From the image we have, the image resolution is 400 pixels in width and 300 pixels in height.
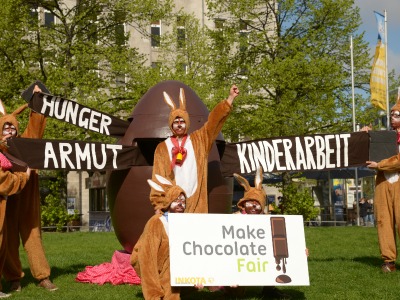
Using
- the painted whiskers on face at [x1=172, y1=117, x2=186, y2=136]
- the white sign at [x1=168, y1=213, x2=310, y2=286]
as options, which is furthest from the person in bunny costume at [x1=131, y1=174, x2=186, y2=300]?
the painted whiskers on face at [x1=172, y1=117, x2=186, y2=136]

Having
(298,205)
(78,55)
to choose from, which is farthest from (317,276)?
(78,55)

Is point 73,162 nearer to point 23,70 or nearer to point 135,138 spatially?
point 135,138

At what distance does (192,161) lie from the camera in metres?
7.50

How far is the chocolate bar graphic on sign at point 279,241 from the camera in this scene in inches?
265

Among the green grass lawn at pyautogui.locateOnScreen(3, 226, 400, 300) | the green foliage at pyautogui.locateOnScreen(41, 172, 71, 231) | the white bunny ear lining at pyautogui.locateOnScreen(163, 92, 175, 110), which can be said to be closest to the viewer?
the white bunny ear lining at pyautogui.locateOnScreen(163, 92, 175, 110)

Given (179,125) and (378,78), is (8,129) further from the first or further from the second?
(378,78)

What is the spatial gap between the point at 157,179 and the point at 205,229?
73 centimetres

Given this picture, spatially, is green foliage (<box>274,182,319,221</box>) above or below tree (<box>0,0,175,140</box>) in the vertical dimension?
below

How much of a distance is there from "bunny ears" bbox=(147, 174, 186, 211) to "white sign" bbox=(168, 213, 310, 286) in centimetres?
20

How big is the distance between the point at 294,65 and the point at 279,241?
18.9 metres

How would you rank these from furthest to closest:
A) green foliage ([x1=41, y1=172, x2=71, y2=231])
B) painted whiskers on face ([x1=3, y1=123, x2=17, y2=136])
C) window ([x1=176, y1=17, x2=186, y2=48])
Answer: window ([x1=176, y1=17, x2=186, y2=48]) → green foliage ([x1=41, y1=172, x2=71, y2=231]) → painted whiskers on face ([x1=3, y1=123, x2=17, y2=136])

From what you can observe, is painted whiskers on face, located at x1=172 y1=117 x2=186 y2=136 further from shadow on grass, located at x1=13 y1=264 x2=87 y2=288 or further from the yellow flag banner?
the yellow flag banner

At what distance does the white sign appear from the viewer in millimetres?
6352

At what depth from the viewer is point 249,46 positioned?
27.2 m
